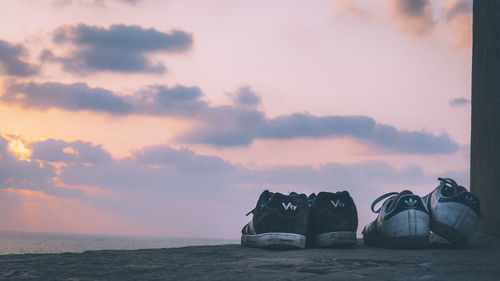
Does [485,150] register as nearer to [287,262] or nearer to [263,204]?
[263,204]

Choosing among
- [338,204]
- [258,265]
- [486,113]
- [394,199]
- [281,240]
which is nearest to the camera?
[258,265]

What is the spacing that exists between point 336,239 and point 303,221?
35cm

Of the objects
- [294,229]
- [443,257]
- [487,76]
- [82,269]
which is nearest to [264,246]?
[294,229]

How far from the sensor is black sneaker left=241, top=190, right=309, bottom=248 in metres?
4.36

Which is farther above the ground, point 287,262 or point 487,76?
point 487,76

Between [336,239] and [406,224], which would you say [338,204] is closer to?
[336,239]

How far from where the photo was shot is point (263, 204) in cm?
480

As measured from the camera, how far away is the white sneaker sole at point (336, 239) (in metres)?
4.52

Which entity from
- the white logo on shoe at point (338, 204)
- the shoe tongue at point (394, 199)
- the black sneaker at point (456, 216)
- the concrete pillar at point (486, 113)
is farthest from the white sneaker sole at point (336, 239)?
the concrete pillar at point (486, 113)

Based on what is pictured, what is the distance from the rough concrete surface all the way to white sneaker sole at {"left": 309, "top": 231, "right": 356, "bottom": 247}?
151mm

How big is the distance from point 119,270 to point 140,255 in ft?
3.04

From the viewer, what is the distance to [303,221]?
4461 millimetres

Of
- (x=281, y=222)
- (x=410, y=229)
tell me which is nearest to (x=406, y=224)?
(x=410, y=229)

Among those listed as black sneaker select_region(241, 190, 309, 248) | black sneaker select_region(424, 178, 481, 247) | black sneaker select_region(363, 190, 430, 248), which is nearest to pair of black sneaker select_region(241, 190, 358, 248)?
black sneaker select_region(241, 190, 309, 248)
